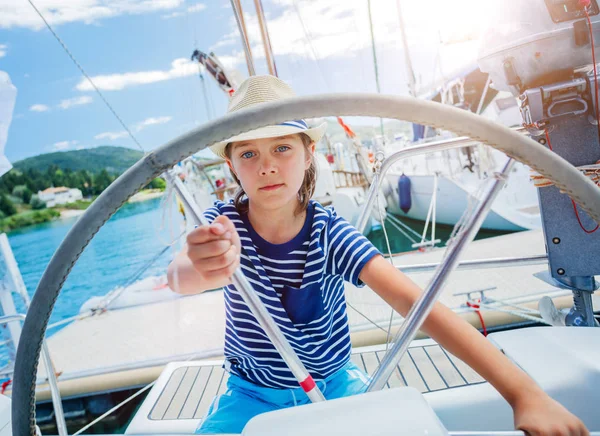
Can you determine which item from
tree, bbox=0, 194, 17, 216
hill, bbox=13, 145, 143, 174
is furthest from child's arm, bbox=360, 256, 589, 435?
tree, bbox=0, 194, 17, 216

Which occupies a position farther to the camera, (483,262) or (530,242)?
(530,242)

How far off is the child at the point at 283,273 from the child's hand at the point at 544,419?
0.19 metres

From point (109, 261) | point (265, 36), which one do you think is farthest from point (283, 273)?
point (109, 261)

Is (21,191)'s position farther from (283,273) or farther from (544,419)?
(544,419)

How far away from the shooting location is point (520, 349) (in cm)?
91

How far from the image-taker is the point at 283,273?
966 mm

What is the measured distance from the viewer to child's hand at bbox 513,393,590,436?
0.49m

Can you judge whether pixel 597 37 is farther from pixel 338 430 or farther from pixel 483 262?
pixel 338 430

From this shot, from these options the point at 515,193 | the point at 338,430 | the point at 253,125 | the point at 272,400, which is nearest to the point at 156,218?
the point at 253,125

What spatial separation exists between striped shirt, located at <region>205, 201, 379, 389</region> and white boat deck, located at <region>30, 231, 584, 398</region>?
101 cm

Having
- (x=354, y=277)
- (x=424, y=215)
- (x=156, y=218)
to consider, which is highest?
(x=156, y=218)

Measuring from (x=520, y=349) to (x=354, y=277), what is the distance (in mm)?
433

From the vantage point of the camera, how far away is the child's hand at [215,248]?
0.54 m

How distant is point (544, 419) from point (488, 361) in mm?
118
